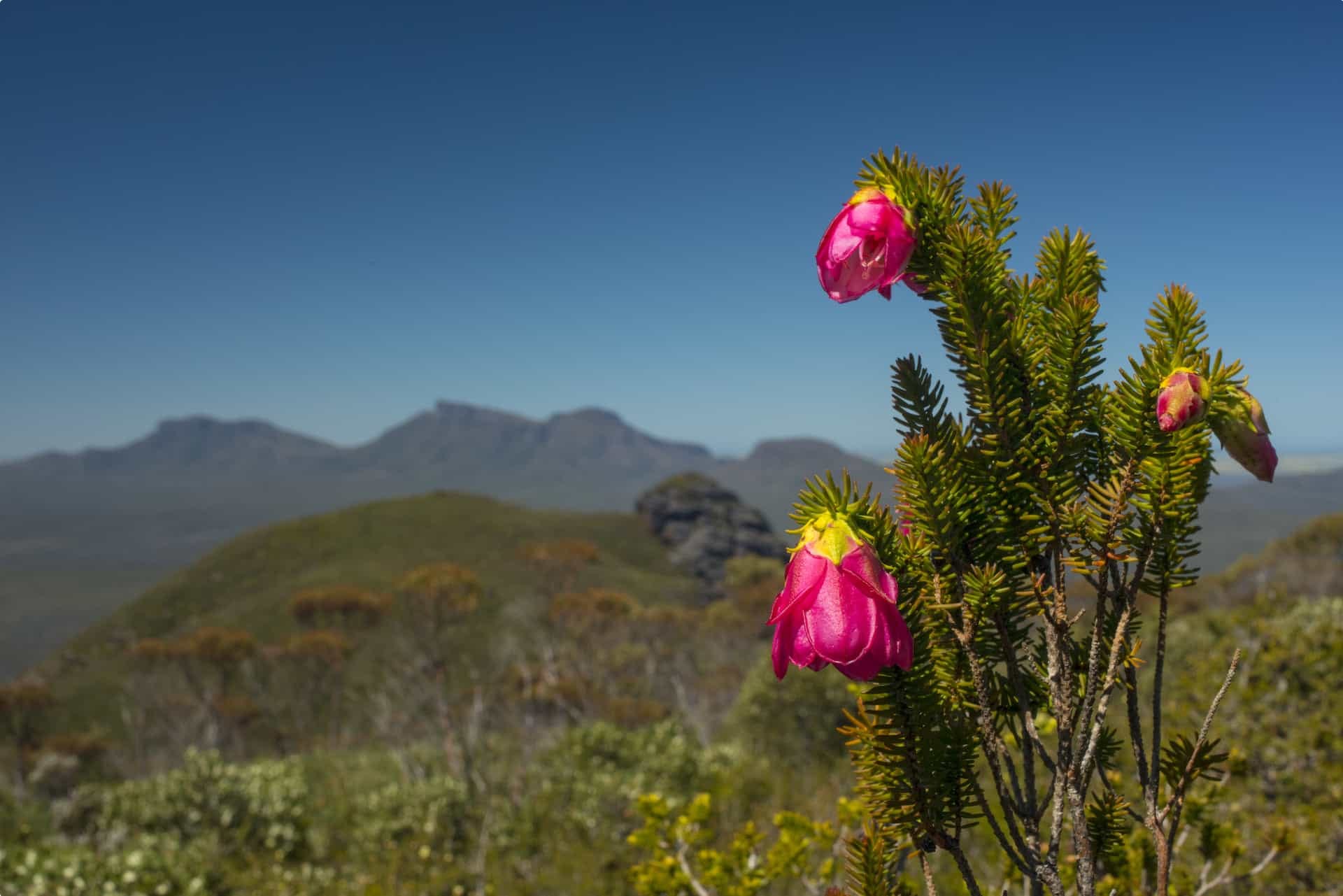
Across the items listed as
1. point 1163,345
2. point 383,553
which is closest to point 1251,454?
point 1163,345

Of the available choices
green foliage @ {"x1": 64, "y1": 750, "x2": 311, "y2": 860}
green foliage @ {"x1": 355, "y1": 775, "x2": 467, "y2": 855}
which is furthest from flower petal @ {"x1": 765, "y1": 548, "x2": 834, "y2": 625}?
green foliage @ {"x1": 64, "y1": 750, "x2": 311, "y2": 860}

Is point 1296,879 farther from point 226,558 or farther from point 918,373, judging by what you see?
point 226,558

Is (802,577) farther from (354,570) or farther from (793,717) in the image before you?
(354,570)

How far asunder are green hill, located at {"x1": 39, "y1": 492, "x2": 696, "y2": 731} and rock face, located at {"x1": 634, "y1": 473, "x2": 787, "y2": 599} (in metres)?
2.16

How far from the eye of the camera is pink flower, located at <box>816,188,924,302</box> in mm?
892

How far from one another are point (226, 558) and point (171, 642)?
54.7 m

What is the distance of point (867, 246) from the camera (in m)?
0.93

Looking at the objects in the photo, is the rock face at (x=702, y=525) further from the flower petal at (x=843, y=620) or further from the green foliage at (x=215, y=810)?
the flower petal at (x=843, y=620)

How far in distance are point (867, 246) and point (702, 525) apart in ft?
268

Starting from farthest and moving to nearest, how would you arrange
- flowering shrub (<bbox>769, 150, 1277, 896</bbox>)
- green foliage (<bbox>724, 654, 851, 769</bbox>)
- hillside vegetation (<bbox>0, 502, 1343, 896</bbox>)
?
green foliage (<bbox>724, 654, 851, 769</bbox>) < hillside vegetation (<bbox>0, 502, 1343, 896</bbox>) < flowering shrub (<bbox>769, 150, 1277, 896</bbox>)

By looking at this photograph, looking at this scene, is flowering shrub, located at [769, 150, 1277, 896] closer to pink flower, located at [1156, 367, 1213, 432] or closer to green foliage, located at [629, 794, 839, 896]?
pink flower, located at [1156, 367, 1213, 432]

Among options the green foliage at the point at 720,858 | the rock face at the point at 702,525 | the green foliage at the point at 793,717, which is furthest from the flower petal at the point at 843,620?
the rock face at the point at 702,525

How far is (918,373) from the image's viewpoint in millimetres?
981

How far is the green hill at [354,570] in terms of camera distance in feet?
154
